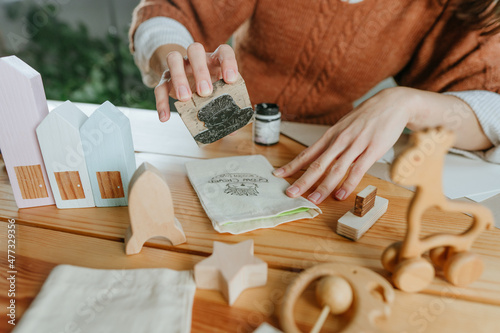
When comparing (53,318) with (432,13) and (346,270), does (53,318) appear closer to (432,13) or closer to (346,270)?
(346,270)

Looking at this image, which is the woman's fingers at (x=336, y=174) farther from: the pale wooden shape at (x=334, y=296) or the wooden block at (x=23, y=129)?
the wooden block at (x=23, y=129)

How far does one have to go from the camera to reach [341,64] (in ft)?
4.48

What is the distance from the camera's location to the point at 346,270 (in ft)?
1.69

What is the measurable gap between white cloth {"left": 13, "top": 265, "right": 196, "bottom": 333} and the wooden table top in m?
0.03

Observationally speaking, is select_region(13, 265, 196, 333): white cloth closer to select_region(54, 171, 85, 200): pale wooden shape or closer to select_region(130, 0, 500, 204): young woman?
select_region(54, 171, 85, 200): pale wooden shape

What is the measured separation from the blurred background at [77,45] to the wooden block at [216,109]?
2.54 m

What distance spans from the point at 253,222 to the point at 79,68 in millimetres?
3135

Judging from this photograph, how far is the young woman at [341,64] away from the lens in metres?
0.84

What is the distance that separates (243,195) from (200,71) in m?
0.31

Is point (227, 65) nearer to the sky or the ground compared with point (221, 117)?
nearer to the sky

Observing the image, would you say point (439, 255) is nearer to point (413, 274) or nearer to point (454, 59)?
point (413, 274)

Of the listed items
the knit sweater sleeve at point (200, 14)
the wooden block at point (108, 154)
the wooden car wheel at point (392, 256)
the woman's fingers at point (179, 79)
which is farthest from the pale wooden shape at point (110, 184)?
the knit sweater sleeve at point (200, 14)

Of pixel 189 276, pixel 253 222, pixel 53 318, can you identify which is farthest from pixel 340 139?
pixel 53 318

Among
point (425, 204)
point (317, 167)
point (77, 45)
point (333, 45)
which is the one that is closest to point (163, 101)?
point (317, 167)
